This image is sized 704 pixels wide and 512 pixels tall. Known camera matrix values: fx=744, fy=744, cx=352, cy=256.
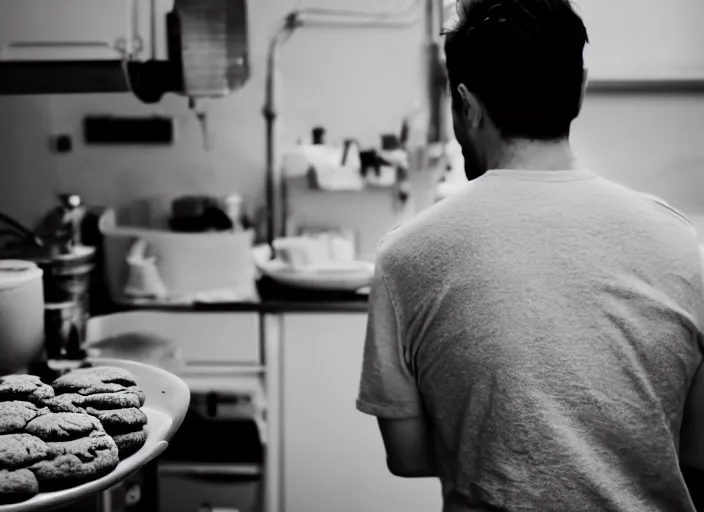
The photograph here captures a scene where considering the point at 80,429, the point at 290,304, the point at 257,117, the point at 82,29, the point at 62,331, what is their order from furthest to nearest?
the point at 257,117 < the point at 82,29 < the point at 290,304 < the point at 62,331 < the point at 80,429

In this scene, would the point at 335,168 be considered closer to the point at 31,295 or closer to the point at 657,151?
the point at 657,151

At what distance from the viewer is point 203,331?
2305 millimetres

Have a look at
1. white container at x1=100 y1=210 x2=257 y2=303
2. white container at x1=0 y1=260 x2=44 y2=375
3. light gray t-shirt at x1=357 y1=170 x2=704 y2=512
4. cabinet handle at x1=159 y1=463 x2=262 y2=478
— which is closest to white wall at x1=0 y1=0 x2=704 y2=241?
white container at x1=100 y1=210 x2=257 y2=303

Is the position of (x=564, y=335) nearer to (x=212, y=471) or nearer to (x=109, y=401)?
(x=109, y=401)

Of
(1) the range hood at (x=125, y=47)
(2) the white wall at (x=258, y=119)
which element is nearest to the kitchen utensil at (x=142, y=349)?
(2) the white wall at (x=258, y=119)

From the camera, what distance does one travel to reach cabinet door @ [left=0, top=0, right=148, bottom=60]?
246cm

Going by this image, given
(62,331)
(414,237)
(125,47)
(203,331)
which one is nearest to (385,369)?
(414,237)

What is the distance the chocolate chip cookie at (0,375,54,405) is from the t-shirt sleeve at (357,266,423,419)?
0.44m

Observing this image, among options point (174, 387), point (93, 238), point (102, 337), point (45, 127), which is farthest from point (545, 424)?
point (45, 127)

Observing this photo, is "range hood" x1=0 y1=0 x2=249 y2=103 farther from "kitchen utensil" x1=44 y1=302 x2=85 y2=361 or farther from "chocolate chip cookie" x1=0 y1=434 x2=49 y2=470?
"chocolate chip cookie" x1=0 y1=434 x2=49 y2=470

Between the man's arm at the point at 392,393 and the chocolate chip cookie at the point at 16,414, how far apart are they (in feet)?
1.44

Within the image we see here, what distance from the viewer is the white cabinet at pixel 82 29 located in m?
2.46

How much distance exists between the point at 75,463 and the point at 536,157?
682 millimetres

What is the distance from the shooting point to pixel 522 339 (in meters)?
0.92
